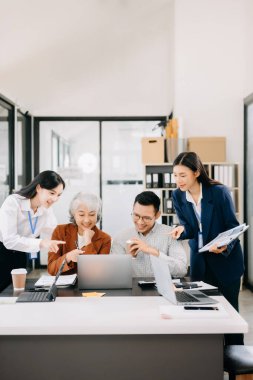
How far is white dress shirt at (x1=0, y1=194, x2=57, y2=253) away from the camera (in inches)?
132

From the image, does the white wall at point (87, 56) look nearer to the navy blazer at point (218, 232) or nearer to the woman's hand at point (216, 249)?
the navy blazer at point (218, 232)

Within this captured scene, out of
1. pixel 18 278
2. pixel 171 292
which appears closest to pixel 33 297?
pixel 18 278

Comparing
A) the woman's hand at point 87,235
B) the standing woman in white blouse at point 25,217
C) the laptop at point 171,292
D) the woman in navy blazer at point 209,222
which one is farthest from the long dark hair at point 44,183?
the laptop at point 171,292

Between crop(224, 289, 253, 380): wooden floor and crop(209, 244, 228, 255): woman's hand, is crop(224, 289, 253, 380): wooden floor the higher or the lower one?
the lower one

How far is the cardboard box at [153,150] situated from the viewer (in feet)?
20.1

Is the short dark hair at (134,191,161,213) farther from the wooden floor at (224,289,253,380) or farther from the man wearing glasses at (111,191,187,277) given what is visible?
the wooden floor at (224,289,253,380)

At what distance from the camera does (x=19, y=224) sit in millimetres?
3564

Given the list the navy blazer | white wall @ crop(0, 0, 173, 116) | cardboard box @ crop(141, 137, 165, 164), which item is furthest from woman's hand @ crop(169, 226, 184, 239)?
white wall @ crop(0, 0, 173, 116)

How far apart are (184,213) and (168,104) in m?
4.52

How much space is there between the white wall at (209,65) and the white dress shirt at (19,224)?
327cm

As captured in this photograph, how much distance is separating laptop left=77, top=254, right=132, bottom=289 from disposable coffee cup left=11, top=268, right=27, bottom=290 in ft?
1.08

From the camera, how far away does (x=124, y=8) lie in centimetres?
675

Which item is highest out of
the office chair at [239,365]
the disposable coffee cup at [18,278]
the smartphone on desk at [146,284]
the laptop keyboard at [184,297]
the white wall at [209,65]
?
the white wall at [209,65]

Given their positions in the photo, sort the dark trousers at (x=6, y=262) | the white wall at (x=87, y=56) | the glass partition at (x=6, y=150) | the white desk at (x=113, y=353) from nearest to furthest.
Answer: the white desk at (x=113, y=353) < the dark trousers at (x=6, y=262) < the white wall at (x=87, y=56) < the glass partition at (x=6, y=150)
